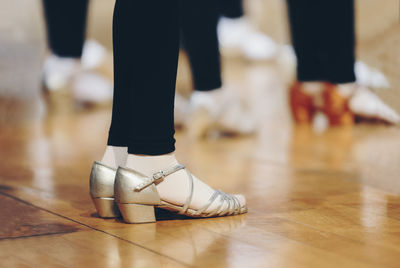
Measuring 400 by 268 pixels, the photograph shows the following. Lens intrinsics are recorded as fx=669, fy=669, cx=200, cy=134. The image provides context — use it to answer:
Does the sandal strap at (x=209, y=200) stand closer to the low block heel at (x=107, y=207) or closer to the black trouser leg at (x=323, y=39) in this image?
the low block heel at (x=107, y=207)

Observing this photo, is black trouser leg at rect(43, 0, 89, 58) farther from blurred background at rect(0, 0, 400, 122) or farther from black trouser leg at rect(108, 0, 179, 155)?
black trouser leg at rect(108, 0, 179, 155)

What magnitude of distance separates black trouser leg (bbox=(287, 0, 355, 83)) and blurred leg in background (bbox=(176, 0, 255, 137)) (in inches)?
10.4

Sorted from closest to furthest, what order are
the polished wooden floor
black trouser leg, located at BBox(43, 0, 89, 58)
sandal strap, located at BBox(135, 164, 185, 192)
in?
the polished wooden floor, sandal strap, located at BBox(135, 164, 185, 192), black trouser leg, located at BBox(43, 0, 89, 58)

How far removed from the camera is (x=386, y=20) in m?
1.51

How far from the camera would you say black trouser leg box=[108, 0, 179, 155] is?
0.91 metres

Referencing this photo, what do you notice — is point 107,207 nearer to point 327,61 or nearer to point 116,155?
point 116,155

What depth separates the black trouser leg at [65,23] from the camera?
2.28 metres

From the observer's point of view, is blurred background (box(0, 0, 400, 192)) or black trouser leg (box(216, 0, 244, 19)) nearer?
blurred background (box(0, 0, 400, 192))

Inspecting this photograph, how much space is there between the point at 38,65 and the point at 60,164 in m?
2.00

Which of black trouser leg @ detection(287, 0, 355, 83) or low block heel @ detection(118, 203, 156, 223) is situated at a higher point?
black trouser leg @ detection(287, 0, 355, 83)

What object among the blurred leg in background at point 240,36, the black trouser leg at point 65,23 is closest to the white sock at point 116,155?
the black trouser leg at point 65,23

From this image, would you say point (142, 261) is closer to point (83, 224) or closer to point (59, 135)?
point (83, 224)

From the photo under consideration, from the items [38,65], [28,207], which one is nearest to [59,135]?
[28,207]

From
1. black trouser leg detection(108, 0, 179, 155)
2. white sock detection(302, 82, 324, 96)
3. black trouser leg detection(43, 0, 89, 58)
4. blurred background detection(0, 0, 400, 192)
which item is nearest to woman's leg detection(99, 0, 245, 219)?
black trouser leg detection(108, 0, 179, 155)
